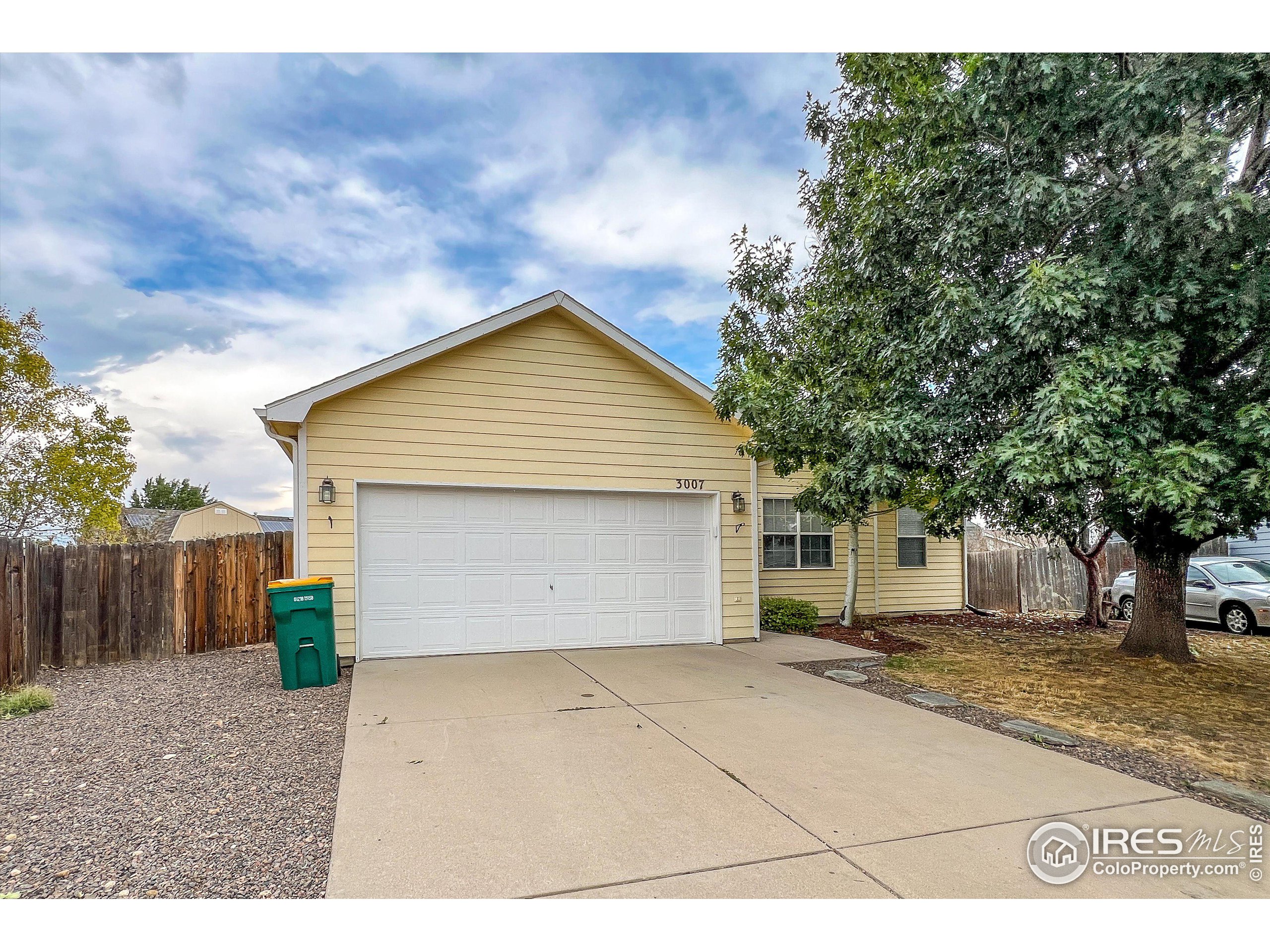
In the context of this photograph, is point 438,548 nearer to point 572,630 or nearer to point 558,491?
point 558,491

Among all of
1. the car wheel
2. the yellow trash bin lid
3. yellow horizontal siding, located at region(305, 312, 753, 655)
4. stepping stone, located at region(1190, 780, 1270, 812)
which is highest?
yellow horizontal siding, located at region(305, 312, 753, 655)

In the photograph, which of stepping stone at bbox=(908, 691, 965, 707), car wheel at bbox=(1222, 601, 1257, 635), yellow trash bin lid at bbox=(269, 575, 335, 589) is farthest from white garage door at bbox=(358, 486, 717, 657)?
car wheel at bbox=(1222, 601, 1257, 635)

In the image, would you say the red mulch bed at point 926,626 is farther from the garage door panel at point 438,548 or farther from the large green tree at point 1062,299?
the garage door panel at point 438,548

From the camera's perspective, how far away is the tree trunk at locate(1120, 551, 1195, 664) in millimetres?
7992

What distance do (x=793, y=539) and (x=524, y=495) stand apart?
5.68 meters

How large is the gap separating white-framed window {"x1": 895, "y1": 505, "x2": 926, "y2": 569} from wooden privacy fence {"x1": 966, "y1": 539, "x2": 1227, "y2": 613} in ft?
5.31

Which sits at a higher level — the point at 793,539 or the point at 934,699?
the point at 793,539

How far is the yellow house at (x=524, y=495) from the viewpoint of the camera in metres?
7.73

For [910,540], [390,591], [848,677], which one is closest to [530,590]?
[390,591]

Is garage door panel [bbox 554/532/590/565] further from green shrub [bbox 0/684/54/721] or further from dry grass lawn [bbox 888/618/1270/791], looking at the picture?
green shrub [bbox 0/684/54/721]

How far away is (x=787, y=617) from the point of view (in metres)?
10.9

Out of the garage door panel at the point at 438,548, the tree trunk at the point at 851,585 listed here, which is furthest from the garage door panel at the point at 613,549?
the tree trunk at the point at 851,585
